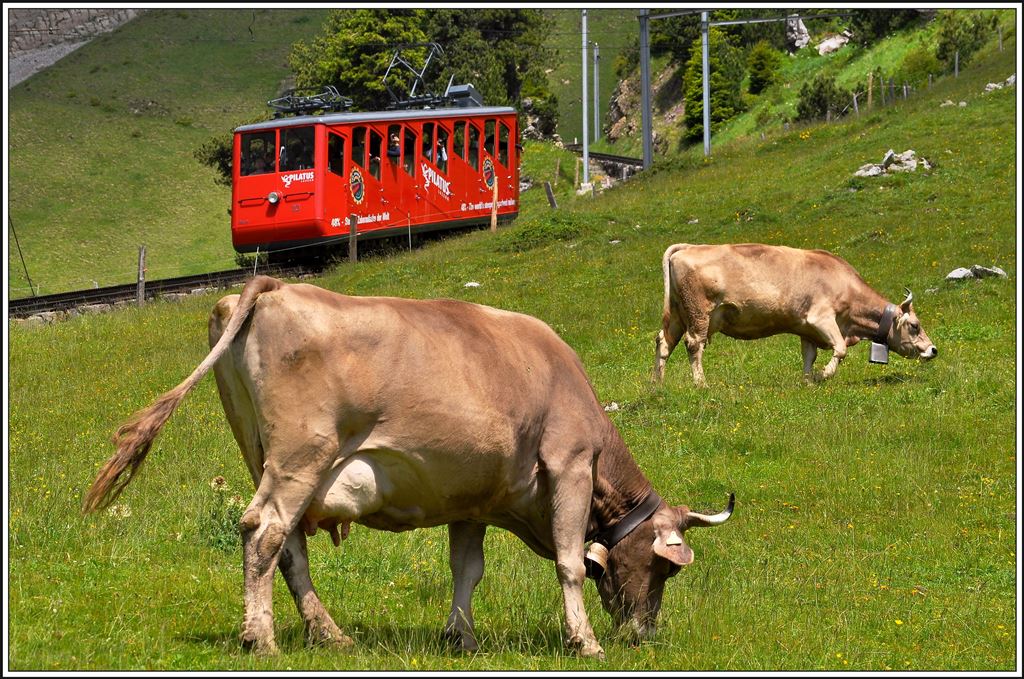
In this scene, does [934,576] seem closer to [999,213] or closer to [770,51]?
[999,213]

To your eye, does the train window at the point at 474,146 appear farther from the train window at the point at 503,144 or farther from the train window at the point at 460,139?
the train window at the point at 503,144

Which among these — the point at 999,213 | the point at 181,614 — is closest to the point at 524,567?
the point at 181,614

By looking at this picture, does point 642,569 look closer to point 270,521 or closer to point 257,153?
point 270,521

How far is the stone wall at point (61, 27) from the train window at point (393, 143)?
2364 inches

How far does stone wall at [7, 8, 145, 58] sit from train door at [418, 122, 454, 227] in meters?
59.0

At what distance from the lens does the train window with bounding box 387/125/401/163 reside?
30953 mm

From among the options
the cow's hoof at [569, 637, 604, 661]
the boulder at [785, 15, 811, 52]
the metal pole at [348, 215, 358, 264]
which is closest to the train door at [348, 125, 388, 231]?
the metal pole at [348, 215, 358, 264]

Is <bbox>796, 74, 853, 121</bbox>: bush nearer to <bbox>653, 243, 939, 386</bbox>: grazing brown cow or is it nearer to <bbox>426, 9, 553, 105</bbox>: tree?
<bbox>426, 9, 553, 105</bbox>: tree

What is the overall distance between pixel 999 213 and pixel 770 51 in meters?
46.8

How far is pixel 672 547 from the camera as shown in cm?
738

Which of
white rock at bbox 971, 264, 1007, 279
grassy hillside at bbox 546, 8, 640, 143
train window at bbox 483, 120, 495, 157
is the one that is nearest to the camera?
white rock at bbox 971, 264, 1007, 279

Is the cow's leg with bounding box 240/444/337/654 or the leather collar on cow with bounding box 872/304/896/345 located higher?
the cow's leg with bounding box 240/444/337/654

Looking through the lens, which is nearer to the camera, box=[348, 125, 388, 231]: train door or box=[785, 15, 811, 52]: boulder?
box=[348, 125, 388, 231]: train door

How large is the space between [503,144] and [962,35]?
25.8m
